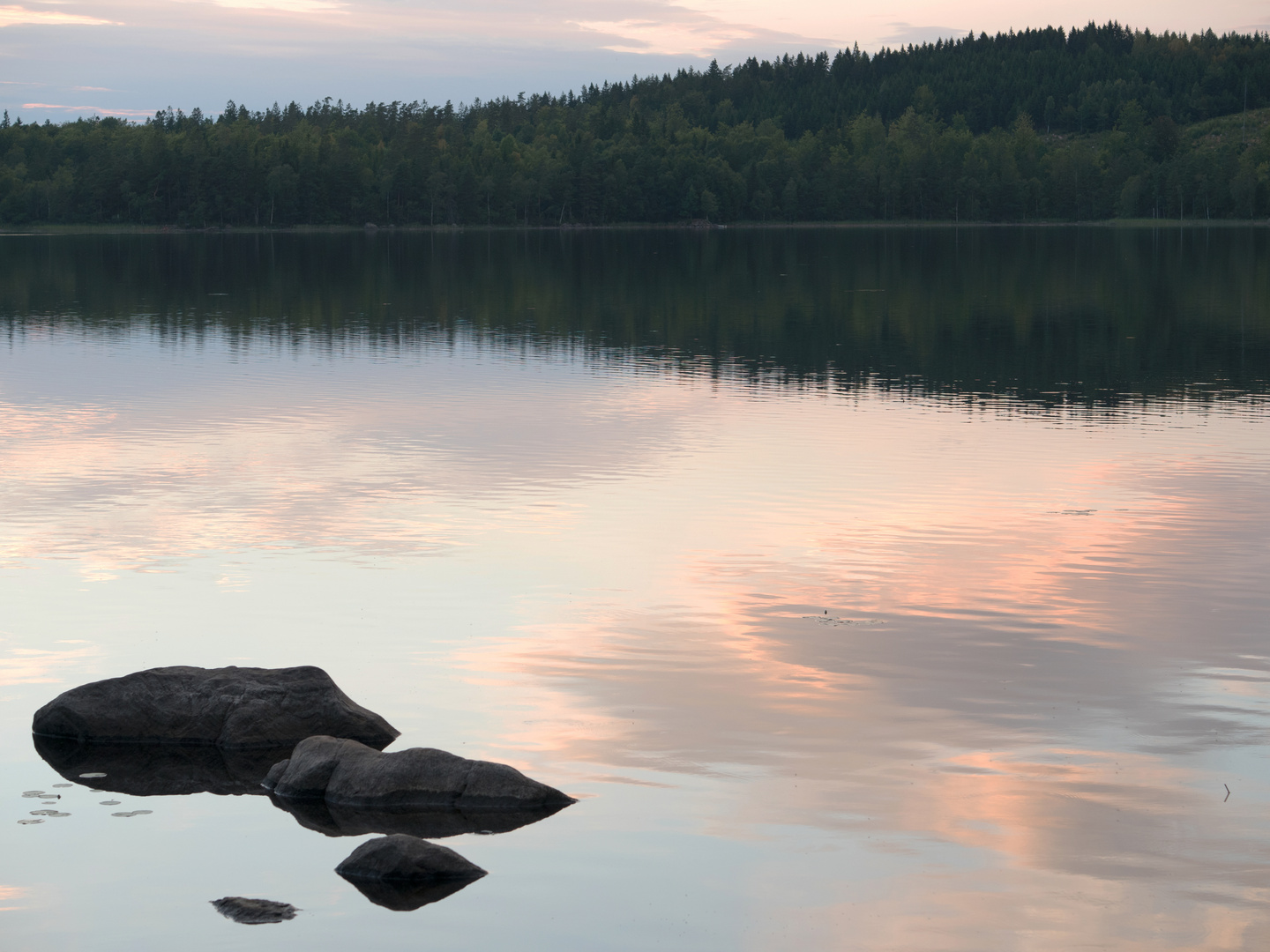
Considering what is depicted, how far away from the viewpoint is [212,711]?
19016 mm

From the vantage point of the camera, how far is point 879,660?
21.7 metres

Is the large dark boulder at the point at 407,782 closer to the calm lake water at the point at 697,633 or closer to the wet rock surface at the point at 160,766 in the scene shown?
the calm lake water at the point at 697,633

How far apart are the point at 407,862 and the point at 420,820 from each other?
1.72m

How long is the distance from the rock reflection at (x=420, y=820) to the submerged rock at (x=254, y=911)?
1.95m

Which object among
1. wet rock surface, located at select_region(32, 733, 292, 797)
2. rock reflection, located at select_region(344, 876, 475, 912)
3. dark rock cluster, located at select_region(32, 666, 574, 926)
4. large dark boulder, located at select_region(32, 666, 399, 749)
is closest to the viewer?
rock reflection, located at select_region(344, 876, 475, 912)

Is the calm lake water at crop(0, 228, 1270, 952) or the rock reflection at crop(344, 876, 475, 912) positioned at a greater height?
the calm lake water at crop(0, 228, 1270, 952)

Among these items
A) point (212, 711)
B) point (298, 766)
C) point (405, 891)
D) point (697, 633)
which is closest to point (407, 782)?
point (298, 766)

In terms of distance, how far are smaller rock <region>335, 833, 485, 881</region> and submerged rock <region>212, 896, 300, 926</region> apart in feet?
2.91

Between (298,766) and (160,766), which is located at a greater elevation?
(298,766)

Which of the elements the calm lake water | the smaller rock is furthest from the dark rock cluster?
the calm lake water

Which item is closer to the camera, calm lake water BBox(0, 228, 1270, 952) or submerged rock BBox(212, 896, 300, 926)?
submerged rock BBox(212, 896, 300, 926)

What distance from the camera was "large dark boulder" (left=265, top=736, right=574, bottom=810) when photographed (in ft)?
54.7

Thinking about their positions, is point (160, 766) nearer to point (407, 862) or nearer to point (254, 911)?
point (254, 911)

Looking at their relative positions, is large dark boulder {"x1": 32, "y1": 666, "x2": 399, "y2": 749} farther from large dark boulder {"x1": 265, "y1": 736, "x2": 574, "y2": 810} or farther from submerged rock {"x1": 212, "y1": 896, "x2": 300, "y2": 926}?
submerged rock {"x1": 212, "y1": 896, "x2": 300, "y2": 926}
